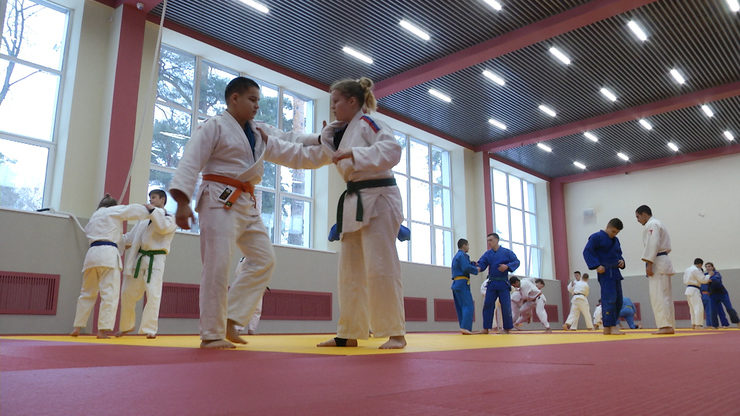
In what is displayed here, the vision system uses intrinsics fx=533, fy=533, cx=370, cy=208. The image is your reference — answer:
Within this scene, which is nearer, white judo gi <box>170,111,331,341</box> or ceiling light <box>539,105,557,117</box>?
white judo gi <box>170,111,331,341</box>

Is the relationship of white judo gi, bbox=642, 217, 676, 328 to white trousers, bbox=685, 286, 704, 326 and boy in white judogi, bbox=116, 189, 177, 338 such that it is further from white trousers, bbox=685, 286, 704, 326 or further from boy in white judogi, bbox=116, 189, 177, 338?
white trousers, bbox=685, 286, 704, 326

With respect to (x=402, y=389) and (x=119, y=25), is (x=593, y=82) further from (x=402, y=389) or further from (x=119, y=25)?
(x=402, y=389)

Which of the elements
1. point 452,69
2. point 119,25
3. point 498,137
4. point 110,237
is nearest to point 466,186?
point 498,137

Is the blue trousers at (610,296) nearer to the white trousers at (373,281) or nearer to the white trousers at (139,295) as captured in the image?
the white trousers at (373,281)

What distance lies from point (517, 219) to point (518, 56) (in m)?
8.08

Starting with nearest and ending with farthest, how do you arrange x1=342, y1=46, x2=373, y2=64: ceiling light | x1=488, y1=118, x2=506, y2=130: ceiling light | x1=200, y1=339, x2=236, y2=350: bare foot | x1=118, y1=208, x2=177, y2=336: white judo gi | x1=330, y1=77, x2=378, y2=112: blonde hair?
1. x1=200, y1=339, x2=236, y2=350: bare foot
2. x1=330, y1=77, x2=378, y2=112: blonde hair
3. x1=118, y1=208, x2=177, y2=336: white judo gi
4. x1=342, y1=46, x2=373, y2=64: ceiling light
5. x1=488, y1=118, x2=506, y2=130: ceiling light

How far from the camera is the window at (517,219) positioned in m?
16.7

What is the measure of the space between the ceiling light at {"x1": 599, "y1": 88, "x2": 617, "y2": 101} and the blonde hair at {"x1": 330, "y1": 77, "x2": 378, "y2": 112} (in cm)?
975

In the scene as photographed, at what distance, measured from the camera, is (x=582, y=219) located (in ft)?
59.1

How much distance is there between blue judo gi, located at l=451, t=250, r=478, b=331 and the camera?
785 cm

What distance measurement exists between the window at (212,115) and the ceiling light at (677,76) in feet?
24.8

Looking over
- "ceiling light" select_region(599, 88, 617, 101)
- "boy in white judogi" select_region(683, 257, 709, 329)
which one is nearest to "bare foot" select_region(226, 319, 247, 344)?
"ceiling light" select_region(599, 88, 617, 101)

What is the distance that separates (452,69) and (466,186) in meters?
5.22

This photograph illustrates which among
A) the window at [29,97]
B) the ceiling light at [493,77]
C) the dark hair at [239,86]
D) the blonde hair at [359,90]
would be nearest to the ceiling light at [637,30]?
the ceiling light at [493,77]
